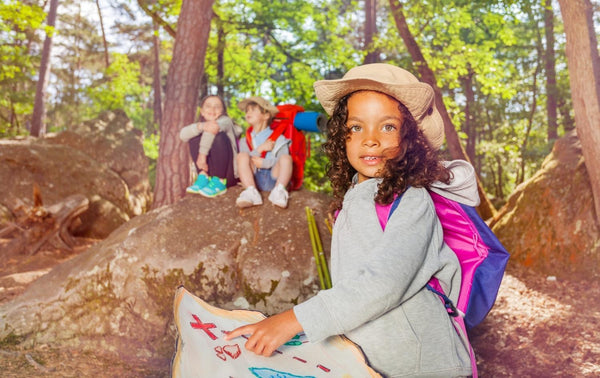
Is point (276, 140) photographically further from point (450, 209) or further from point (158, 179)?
point (450, 209)

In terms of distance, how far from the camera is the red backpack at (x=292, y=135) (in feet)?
15.9

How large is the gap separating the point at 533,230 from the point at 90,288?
4773 mm

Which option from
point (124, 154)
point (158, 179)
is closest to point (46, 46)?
point (124, 154)

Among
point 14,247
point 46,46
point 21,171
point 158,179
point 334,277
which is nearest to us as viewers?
point 334,277

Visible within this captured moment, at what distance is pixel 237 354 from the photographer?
1512 mm

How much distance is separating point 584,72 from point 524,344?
2683 mm

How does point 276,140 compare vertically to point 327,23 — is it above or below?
below

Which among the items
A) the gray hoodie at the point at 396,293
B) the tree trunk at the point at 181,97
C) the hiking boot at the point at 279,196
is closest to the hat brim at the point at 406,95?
the gray hoodie at the point at 396,293

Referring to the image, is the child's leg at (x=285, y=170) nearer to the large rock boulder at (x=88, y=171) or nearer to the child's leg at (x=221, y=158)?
the child's leg at (x=221, y=158)

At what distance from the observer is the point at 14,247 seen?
25.9ft

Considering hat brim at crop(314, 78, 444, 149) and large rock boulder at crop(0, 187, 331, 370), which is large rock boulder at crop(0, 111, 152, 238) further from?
hat brim at crop(314, 78, 444, 149)

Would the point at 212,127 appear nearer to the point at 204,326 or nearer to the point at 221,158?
the point at 221,158

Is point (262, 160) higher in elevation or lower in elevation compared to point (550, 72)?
lower

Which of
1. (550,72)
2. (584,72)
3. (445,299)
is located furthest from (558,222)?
(550,72)
